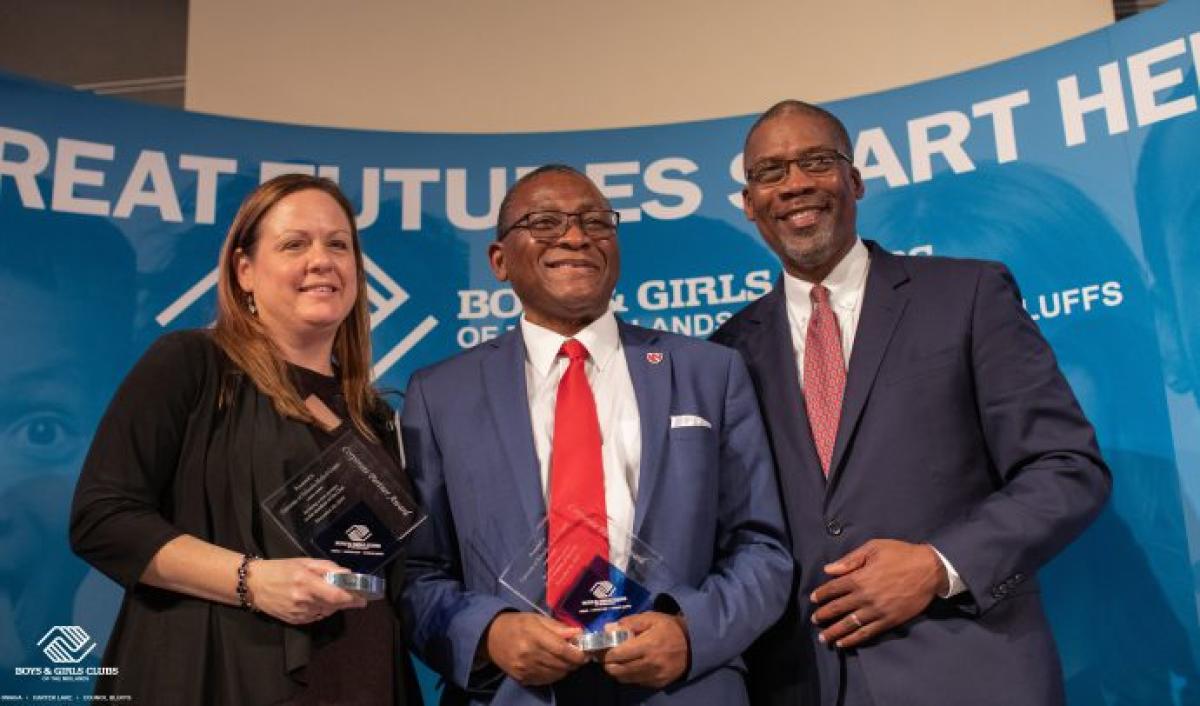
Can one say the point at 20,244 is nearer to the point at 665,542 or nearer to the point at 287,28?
the point at 287,28

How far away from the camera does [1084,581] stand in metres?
3.52

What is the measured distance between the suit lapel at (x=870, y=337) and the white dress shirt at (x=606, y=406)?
1.45 ft

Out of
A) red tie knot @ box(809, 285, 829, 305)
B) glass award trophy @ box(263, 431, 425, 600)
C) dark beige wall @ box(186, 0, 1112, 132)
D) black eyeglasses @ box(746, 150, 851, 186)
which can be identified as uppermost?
dark beige wall @ box(186, 0, 1112, 132)

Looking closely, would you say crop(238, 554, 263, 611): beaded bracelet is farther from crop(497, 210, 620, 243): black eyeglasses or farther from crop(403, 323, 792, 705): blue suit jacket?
crop(497, 210, 620, 243): black eyeglasses

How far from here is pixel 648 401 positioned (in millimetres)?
2484

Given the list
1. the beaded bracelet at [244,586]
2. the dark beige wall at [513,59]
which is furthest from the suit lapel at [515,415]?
the dark beige wall at [513,59]

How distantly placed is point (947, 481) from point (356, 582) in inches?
48.8

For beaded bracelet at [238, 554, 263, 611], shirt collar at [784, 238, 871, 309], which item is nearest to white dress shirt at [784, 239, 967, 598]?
shirt collar at [784, 238, 871, 309]

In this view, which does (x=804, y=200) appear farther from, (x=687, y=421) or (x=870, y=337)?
(x=687, y=421)

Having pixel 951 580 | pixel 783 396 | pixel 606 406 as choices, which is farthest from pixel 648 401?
pixel 951 580

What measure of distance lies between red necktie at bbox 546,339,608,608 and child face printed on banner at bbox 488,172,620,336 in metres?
0.11

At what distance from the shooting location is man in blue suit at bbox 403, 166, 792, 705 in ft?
7.14

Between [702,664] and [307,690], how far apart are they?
0.75 m

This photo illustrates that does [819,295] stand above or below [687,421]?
above
